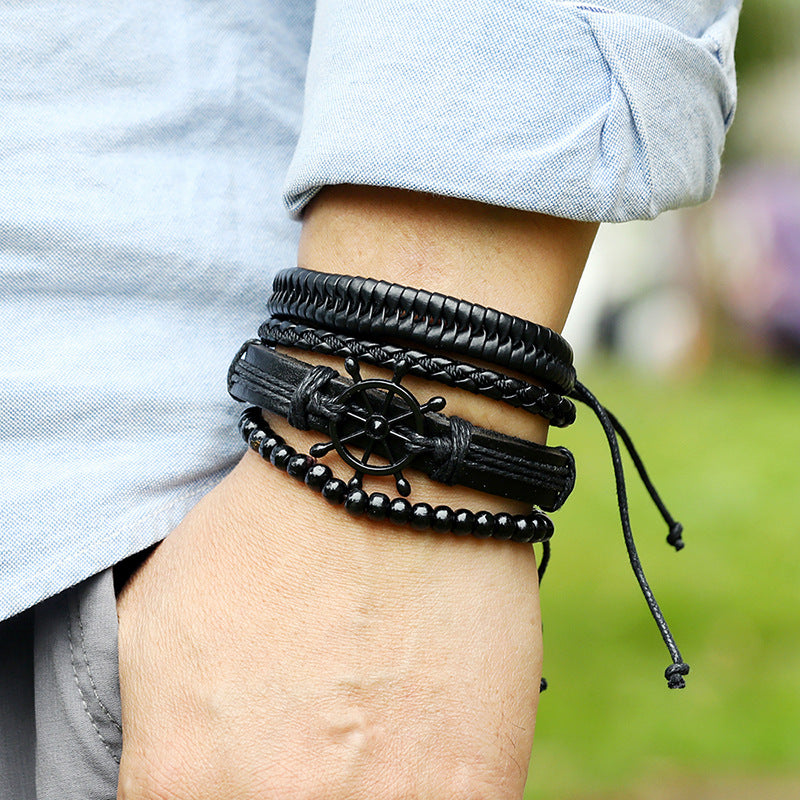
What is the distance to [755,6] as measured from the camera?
13008 mm

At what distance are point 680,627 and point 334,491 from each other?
9.91 ft

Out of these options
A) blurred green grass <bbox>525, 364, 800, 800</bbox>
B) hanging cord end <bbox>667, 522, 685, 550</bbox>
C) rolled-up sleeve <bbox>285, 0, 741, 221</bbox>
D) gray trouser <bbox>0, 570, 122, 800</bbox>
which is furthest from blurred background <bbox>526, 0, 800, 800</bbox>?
rolled-up sleeve <bbox>285, 0, 741, 221</bbox>

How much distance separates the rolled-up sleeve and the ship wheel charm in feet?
0.61

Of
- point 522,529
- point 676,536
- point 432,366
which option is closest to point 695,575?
point 676,536

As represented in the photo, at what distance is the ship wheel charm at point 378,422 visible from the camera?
81 cm

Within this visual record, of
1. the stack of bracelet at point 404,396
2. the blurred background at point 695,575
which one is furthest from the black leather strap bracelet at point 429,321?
the blurred background at point 695,575

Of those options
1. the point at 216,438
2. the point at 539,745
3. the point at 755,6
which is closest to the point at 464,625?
the point at 216,438

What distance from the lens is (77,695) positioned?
88cm

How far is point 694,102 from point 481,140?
236 millimetres

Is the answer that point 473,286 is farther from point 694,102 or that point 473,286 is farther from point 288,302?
point 694,102

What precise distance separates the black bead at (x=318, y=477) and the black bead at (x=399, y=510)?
2.0 inches

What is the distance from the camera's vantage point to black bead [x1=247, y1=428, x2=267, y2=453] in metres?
0.87

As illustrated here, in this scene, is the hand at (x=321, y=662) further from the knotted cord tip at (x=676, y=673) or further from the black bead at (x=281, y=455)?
the knotted cord tip at (x=676, y=673)

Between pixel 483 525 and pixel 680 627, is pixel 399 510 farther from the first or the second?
pixel 680 627
